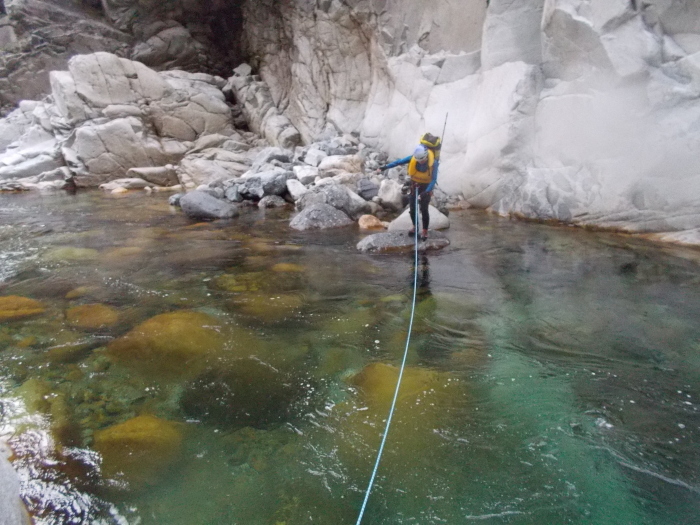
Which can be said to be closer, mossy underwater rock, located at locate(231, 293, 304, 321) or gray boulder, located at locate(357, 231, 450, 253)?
mossy underwater rock, located at locate(231, 293, 304, 321)

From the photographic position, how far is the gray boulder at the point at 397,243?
767cm

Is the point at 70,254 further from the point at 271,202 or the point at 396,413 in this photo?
the point at 396,413

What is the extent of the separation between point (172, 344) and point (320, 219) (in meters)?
5.90

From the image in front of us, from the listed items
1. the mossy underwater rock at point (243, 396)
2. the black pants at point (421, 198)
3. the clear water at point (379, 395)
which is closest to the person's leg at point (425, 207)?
the black pants at point (421, 198)

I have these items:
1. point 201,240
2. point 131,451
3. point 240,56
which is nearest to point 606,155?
point 201,240

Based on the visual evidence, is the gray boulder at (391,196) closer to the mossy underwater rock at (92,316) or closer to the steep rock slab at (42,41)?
the mossy underwater rock at (92,316)

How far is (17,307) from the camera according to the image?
201 inches

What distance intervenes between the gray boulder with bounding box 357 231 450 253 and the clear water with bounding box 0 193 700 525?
102 cm

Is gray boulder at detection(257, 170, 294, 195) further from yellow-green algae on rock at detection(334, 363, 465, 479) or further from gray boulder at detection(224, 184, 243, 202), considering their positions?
yellow-green algae on rock at detection(334, 363, 465, 479)

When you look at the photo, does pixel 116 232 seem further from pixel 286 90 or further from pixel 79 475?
pixel 286 90

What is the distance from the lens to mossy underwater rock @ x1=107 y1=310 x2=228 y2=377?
378 centimetres

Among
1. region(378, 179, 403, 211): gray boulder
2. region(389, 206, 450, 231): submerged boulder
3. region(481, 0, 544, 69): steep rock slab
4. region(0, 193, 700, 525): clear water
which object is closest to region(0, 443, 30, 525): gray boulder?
region(0, 193, 700, 525): clear water

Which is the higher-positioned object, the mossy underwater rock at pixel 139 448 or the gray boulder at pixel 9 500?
the gray boulder at pixel 9 500

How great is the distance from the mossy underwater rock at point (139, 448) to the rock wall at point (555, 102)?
836 centimetres
